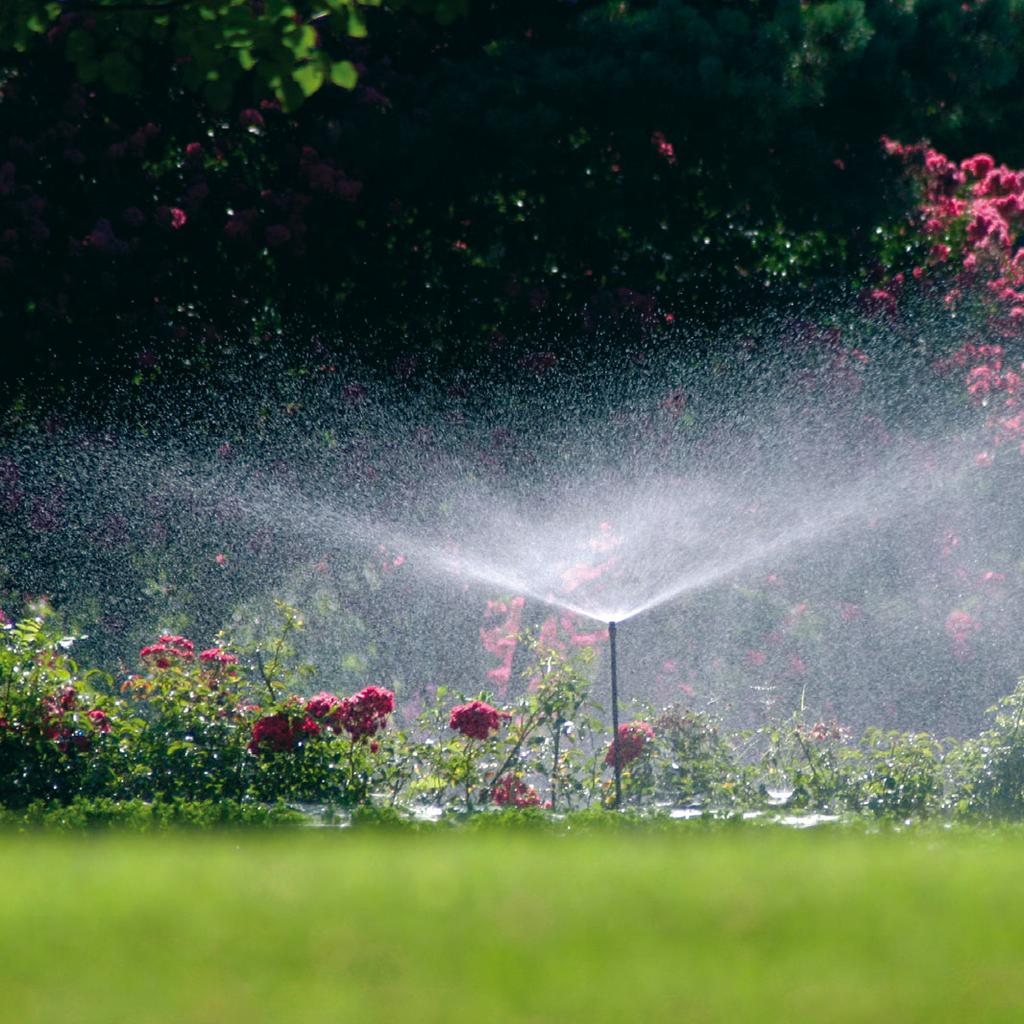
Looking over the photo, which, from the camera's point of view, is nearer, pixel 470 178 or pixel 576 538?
pixel 470 178

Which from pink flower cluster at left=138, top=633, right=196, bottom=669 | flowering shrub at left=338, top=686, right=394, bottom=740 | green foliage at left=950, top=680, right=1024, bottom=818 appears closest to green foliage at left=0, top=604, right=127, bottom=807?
pink flower cluster at left=138, top=633, right=196, bottom=669

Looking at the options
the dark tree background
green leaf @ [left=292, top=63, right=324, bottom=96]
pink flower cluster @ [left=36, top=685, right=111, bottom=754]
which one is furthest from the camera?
the dark tree background

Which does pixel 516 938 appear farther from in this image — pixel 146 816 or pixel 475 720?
pixel 475 720

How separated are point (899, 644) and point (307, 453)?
149 inches

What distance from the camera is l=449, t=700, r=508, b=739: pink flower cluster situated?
236 inches

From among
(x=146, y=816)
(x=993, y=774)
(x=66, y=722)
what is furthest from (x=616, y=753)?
(x=66, y=722)

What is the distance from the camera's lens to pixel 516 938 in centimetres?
225

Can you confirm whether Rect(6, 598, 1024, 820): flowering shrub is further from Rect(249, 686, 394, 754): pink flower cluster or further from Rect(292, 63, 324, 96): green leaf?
Rect(292, 63, 324, 96): green leaf

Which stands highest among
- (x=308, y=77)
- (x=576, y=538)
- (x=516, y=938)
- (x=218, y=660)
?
(x=308, y=77)

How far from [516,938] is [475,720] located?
374 cm

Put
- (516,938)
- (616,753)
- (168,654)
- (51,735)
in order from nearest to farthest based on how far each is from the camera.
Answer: (516,938), (51,735), (616,753), (168,654)

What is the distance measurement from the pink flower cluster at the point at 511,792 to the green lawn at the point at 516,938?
2732 millimetres

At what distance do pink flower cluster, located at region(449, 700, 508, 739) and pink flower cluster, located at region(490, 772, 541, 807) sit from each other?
227 millimetres

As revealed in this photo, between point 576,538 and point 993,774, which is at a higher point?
point 576,538
